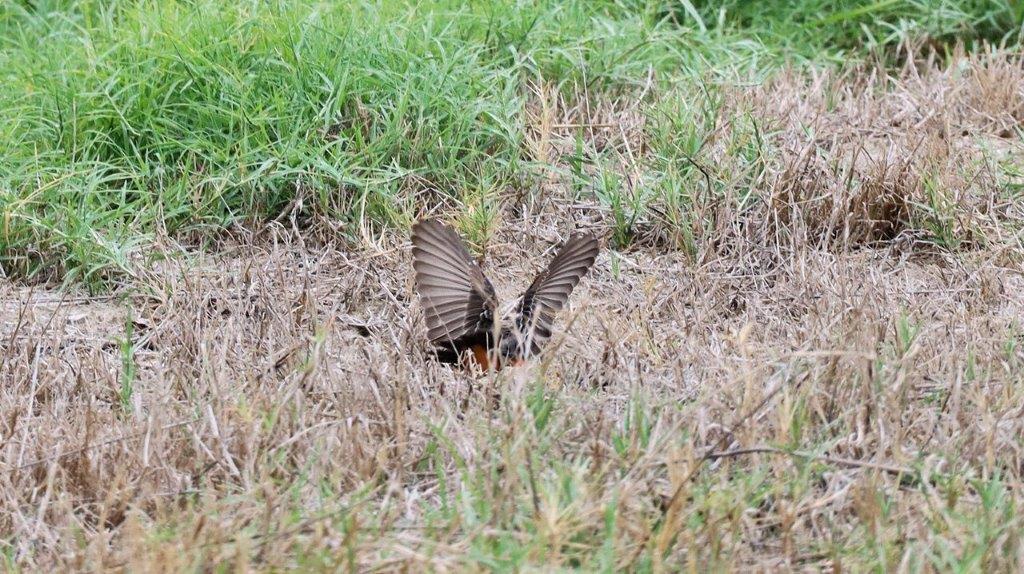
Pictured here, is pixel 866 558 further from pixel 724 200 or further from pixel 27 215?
pixel 27 215

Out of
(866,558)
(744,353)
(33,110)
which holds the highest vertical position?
(33,110)

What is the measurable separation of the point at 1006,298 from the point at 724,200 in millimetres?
929

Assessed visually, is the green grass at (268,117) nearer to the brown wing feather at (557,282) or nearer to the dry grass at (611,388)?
the dry grass at (611,388)

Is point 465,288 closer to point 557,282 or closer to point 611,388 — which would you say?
point 557,282

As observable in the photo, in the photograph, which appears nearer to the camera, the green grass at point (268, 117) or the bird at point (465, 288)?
the bird at point (465, 288)

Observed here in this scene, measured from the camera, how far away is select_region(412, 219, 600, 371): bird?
3.37m

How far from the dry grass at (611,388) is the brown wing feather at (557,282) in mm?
88

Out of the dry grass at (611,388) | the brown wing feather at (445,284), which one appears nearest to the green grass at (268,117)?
the dry grass at (611,388)

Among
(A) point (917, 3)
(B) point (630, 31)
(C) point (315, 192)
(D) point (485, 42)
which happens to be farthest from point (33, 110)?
(A) point (917, 3)

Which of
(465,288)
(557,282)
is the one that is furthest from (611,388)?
(465,288)

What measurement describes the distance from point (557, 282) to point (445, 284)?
0.95ft

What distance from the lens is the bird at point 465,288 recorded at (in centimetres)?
337

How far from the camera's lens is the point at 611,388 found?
323 cm

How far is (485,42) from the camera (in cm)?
482
